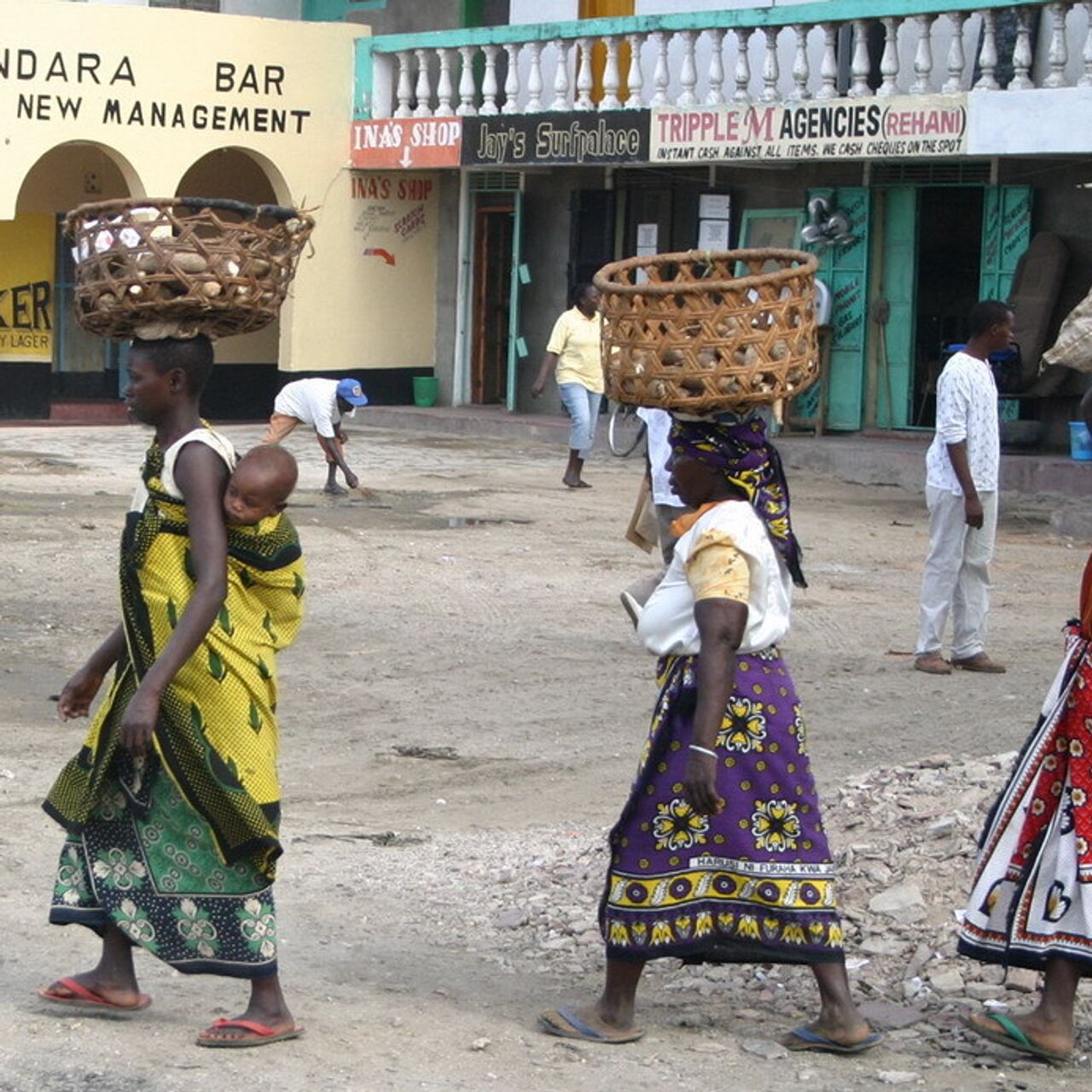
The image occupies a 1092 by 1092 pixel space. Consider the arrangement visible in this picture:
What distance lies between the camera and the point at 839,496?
16.9 meters

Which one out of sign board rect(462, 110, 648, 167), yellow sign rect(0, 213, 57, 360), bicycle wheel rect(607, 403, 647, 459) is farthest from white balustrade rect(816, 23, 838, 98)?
yellow sign rect(0, 213, 57, 360)

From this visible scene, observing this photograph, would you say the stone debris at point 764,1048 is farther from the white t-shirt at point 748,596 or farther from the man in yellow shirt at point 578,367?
the man in yellow shirt at point 578,367

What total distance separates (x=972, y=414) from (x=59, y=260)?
16021 mm

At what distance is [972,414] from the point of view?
8922 mm

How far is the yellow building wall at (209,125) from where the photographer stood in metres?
20.6

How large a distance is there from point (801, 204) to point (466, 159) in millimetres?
3796

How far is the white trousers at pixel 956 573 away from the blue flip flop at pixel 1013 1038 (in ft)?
15.1

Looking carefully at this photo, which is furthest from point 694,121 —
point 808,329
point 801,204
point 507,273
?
point 808,329

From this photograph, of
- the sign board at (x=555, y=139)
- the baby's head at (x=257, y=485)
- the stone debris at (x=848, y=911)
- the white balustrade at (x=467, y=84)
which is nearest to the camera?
the baby's head at (x=257, y=485)

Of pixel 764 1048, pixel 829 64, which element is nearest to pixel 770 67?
pixel 829 64

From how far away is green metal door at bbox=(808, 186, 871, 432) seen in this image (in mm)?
19547

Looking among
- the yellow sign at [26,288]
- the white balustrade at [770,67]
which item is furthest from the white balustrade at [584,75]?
the yellow sign at [26,288]

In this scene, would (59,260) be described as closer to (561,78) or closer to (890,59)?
(561,78)

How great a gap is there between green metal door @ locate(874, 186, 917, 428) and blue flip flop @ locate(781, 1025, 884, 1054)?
15345mm
